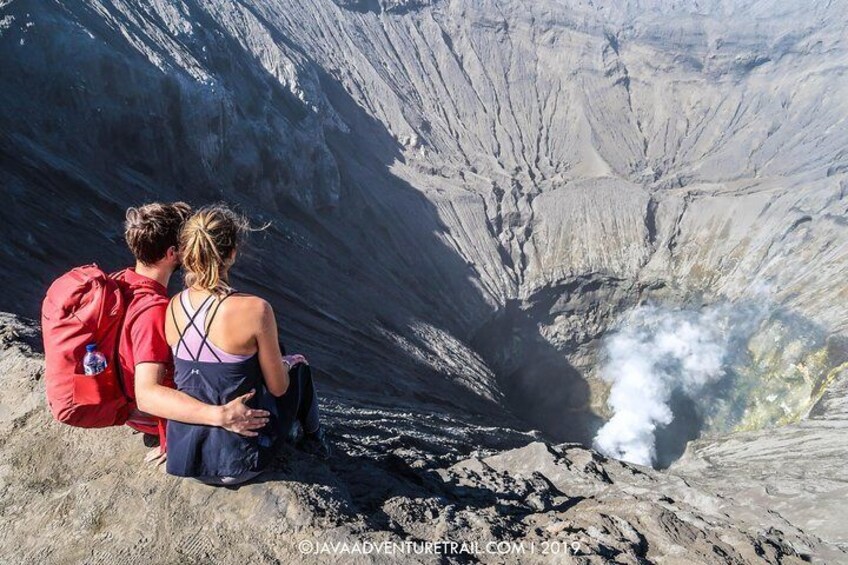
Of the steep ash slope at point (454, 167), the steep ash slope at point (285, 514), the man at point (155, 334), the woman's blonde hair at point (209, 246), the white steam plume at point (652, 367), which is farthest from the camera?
the white steam plume at point (652, 367)

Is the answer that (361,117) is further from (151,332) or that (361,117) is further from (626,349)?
(151,332)

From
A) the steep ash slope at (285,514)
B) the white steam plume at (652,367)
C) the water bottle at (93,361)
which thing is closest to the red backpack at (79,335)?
the water bottle at (93,361)

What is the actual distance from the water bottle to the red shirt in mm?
103

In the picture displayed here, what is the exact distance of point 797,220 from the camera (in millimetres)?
34781

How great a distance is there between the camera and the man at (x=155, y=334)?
3.13 m

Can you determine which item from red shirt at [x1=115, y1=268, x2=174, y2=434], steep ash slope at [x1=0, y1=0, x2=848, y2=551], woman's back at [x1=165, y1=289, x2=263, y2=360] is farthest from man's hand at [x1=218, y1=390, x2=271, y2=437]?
steep ash slope at [x1=0, y1=0, x2=848, y2=551]

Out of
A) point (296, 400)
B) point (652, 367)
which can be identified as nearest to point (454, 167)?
point (652, 367)

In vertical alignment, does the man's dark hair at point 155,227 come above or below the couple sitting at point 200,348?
above

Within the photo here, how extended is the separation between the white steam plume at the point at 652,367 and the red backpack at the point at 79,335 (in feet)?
101

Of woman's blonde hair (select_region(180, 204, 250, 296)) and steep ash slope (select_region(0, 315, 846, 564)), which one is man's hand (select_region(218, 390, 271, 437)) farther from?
steep ash slope (select_region(0, 315, 846, 564))

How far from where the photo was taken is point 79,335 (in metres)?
3.24

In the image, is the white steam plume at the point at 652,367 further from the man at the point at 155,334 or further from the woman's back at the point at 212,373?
the man at the point at 155,334

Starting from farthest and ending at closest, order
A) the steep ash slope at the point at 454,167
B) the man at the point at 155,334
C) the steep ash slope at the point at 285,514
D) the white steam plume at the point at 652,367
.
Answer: the white steam plume at the point at 652,367 → the steep ash slope at the point at 454,167 → the steep ash slope at the point at 285,514 → the man at the point at 155,334

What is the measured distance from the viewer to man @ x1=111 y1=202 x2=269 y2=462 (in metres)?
3.13
